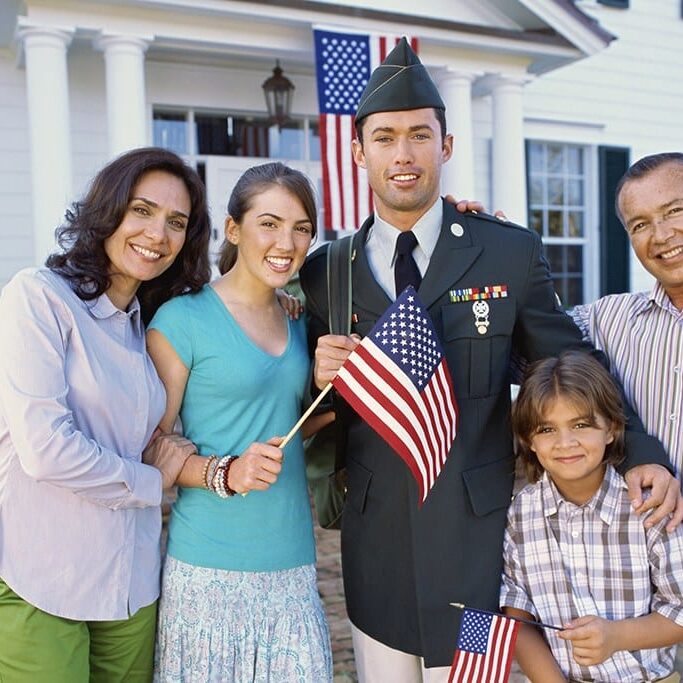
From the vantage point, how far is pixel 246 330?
2.21 metres

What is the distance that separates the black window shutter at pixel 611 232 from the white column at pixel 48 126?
269 inches

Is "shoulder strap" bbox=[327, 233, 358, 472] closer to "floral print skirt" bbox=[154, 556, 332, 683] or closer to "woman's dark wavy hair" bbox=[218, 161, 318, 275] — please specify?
"woman's dark wavy hair" bbox=[218, 161, 318, 275]

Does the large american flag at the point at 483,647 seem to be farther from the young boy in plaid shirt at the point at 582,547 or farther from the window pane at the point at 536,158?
the window pane at the point at 536,158

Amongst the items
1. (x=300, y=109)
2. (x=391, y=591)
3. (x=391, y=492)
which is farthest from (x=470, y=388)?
(x=300, y=109)

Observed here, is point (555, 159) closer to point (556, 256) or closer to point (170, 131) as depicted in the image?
point (556, 256)

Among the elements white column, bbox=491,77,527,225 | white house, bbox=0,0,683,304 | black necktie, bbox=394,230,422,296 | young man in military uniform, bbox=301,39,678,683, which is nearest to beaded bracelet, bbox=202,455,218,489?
young man in military uniform, bbox=301,39,678,683

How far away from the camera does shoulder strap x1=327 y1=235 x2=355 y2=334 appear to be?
7.34 feet

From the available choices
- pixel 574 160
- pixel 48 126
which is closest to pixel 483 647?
pixel 48 126

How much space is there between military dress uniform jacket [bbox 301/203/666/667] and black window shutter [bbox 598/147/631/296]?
328 inches

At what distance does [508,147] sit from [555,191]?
2.24 meters

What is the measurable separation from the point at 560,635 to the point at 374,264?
44.1 inches

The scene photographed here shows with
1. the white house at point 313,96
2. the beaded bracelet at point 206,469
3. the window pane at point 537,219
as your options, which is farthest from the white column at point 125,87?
the window pane at point 537,219

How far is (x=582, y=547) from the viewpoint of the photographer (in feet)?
6.84

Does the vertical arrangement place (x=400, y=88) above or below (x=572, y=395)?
above
